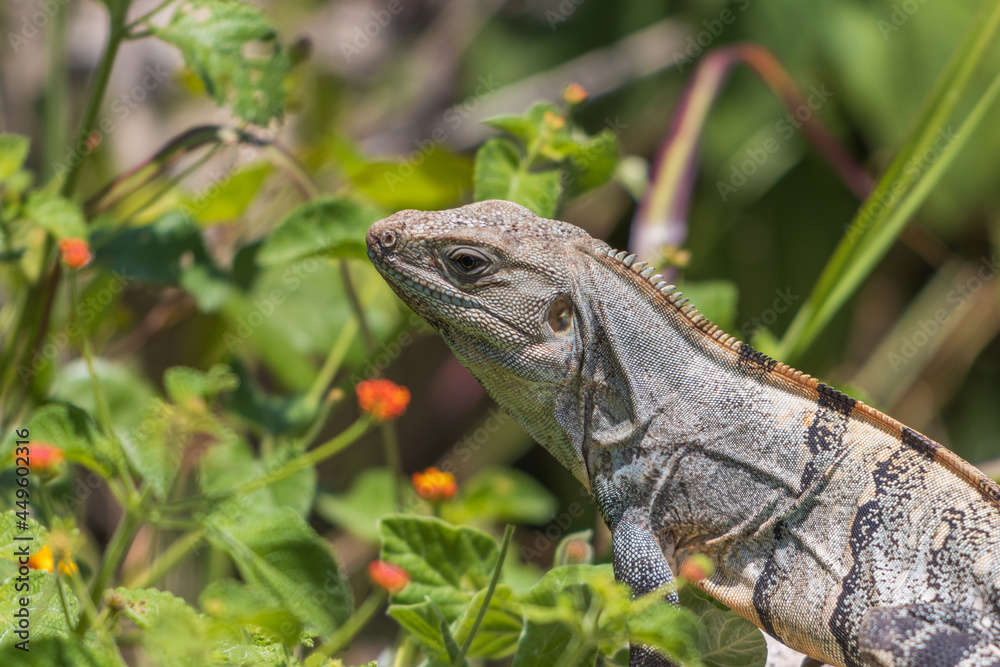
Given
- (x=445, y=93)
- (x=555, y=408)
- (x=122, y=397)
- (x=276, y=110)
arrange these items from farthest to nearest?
(x=445, y=93) → (x=122, y=397) → (x=276, y=110) → (x=555, y=408)

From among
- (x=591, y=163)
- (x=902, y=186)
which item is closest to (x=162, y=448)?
(x=591, y=163)

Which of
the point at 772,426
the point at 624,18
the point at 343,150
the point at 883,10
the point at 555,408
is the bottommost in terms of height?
the point at 555,408

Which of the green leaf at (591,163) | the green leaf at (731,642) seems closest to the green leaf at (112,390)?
the green leaf at (591,163)

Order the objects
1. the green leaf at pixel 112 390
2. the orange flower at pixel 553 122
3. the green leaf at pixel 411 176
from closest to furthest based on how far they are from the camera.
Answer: the orange flower at pixel 553 122
the green leaf at pixel 112 390
the green leaf at pixel 411 176

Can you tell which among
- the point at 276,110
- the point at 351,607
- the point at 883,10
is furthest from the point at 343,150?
the point at 883,10

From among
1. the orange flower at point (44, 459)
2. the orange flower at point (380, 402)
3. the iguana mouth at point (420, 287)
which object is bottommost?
the orange flower at point (44, 459)

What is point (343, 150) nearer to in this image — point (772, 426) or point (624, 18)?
point (772, 426)

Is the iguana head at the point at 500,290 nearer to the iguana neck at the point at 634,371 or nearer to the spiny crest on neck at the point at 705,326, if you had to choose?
the iguana neck at the point at 634,371
